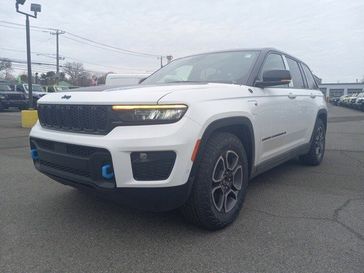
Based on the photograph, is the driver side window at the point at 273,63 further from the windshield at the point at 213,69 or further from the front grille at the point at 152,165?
the front grille at the point at 152,165

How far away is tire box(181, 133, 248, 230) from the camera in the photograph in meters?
2.99

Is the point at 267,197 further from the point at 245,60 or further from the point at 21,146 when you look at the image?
the point at 21,146

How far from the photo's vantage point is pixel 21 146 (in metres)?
8.32

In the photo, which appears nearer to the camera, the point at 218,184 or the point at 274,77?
the point at 218,184

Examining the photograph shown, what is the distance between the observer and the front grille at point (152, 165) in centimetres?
271

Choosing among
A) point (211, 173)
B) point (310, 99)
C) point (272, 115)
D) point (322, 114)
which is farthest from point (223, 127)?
point (322, 114)

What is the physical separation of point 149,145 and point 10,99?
2210 centimetres

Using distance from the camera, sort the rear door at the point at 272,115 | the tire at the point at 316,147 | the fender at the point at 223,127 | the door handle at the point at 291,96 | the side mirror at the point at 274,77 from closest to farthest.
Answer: the fender at the point at 223,127, the side mirror at the point at 274,77, the rear door at the point at 272,115, the door handle at the point at 291,96, the tire at the point at 316,147

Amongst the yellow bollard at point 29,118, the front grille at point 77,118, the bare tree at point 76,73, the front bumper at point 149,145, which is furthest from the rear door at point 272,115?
the bare tree at point 76,73

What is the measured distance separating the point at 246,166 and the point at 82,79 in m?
79.1

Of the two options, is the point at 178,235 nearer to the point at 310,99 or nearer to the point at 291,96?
the point at 291,96

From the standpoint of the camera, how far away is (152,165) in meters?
2.72

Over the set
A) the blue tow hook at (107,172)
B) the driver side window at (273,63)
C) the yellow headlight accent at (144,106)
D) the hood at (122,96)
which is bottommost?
the blue tow hook at (107,172)

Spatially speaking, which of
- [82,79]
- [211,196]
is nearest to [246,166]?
[211,196]
